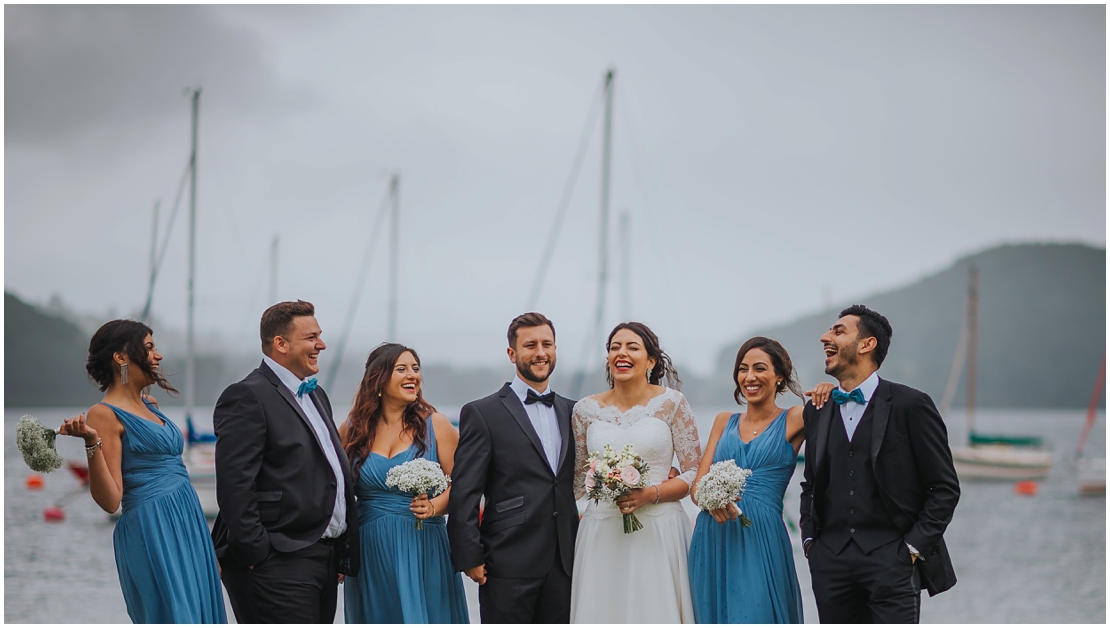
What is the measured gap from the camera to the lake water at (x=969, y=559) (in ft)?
66.6

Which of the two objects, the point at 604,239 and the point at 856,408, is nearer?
the point at 856,408

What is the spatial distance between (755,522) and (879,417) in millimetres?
846

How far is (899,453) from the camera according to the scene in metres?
4.71

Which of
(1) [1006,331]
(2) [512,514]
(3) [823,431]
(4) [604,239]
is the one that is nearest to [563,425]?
Answer: (2) [512,514]

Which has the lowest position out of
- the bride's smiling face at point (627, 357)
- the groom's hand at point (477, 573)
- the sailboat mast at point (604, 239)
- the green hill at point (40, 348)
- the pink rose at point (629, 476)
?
the green hill at point (40, 348)

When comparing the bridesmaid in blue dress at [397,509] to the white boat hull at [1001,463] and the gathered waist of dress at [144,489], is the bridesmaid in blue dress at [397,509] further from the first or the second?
the white boat hull at [1001,463]

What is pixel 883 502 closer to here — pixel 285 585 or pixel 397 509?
pixel 397 509

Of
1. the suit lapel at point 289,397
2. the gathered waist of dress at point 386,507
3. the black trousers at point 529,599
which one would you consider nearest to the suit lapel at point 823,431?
the black trousers at point 529,599

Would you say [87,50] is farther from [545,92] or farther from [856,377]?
[856,377]

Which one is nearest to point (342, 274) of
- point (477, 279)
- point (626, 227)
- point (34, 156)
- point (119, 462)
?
point (477, 279)

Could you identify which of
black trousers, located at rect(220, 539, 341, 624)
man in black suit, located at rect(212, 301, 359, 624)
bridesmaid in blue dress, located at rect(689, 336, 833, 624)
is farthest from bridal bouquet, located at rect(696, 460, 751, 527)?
black trousers, located at rect(220, 539, 341, 624)

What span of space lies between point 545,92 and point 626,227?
36.3 m

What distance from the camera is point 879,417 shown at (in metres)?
4.75

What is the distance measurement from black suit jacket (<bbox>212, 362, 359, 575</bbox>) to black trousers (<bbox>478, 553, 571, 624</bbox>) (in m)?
0.74
